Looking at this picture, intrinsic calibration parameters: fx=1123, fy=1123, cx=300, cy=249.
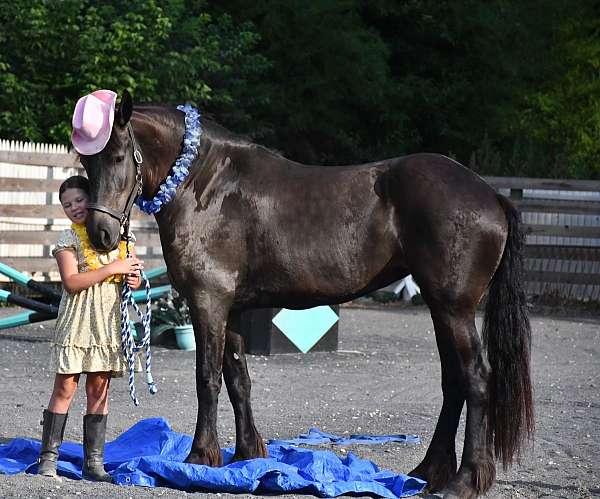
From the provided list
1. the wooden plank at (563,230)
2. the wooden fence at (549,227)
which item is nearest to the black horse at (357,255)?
the wooden fence at (549,227)

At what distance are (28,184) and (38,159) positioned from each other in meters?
0.40

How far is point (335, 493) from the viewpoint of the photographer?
5230 millimetres

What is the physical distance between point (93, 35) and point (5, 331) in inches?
265

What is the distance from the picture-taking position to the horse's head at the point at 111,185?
207 inches

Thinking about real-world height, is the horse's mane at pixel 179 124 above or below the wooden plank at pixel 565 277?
above

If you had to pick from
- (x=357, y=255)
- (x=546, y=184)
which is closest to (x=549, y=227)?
(x=546, y=184)

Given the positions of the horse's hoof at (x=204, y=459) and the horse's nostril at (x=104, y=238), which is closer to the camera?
the horse's nostril at (x=104, y=238)

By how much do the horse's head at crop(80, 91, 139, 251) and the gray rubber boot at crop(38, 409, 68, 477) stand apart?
880 millimetres

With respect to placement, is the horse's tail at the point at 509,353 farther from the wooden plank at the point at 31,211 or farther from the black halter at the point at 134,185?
the wooden plank at the point at 31,211

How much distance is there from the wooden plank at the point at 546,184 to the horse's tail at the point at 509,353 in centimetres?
1117

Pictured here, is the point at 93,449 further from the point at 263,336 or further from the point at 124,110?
the point at 263,336

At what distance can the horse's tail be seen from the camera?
5.45m

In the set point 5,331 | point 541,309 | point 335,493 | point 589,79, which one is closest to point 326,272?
point 335,493

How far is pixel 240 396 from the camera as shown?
18.7 feet
